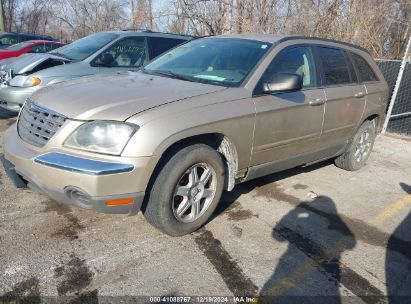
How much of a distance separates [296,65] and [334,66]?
0.77 m

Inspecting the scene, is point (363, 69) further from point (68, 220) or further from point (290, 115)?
point (68, 220)

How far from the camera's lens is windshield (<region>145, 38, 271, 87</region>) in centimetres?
360

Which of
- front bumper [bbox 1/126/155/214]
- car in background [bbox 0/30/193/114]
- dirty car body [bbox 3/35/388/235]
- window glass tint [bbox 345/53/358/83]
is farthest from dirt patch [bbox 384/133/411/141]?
front bumper [bbox 1/126/155/214]

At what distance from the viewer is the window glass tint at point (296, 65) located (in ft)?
12.2

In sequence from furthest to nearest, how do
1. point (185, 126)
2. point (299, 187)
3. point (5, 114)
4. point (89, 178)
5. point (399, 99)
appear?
1. point (399, 99)
2. point (5, 114)
3. point (299, 187)
4. point (185, 126)
5. point (89, 178)

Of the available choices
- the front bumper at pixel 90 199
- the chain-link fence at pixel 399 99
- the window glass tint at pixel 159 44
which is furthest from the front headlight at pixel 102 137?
the chain-link fence at pixel 399 99

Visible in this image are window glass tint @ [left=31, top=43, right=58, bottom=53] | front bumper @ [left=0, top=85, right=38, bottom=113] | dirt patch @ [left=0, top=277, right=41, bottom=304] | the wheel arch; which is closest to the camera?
dirt patch @ [left=0, top=277, right=41, bottom=304]

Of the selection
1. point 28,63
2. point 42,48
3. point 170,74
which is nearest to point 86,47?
point 28,63

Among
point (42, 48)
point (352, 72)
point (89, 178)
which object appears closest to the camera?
point (89, 178)

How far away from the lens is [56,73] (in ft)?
20.5

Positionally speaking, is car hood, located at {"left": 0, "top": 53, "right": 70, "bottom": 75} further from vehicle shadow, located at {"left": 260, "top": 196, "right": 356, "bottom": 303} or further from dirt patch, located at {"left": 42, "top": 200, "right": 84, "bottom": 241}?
vehicle shadow, located at {"left": 260, "top": 196, "right": 356, "bottom": 303}

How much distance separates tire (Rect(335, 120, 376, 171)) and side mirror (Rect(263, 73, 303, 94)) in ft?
6.93

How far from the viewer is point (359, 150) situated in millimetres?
5449

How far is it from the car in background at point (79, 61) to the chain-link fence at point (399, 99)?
455cm
